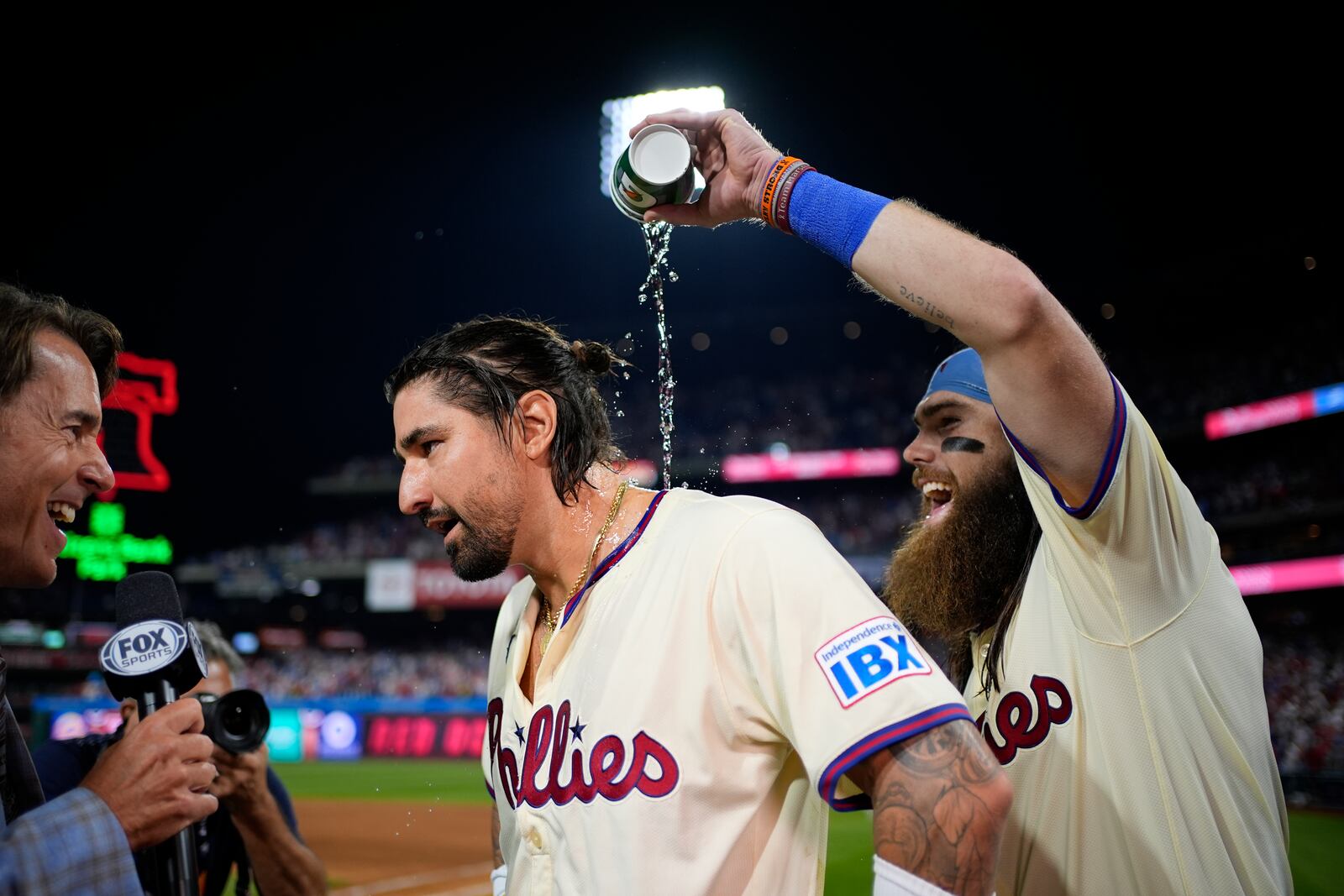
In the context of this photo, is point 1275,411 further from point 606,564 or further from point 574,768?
point 574,768

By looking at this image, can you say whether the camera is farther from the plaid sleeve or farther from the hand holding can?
the hand holding can

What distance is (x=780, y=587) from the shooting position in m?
1.78

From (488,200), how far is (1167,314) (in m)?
21.5

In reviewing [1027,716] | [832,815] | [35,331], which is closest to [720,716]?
[1027,716]

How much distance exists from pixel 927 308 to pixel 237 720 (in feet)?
6.50

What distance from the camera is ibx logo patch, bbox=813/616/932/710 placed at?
1636 millimetres

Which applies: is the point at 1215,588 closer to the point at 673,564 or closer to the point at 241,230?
the point at 673,564

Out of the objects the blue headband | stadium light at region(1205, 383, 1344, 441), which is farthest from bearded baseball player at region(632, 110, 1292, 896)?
stadium light at region(1205, 383, 1344, 441)

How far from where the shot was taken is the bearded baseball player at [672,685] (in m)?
1.60

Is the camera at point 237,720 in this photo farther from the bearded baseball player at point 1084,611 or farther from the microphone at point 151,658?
the bearded baseball player at point 1084,611

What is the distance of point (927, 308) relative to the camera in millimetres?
1742

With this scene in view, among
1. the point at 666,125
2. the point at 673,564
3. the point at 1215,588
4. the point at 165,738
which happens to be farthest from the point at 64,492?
the point at 1215,588

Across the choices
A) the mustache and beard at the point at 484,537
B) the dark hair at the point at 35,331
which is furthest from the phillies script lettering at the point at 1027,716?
the dark hair at the point at 35,331

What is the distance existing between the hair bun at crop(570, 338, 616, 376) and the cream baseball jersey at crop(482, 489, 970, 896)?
0.77 m
